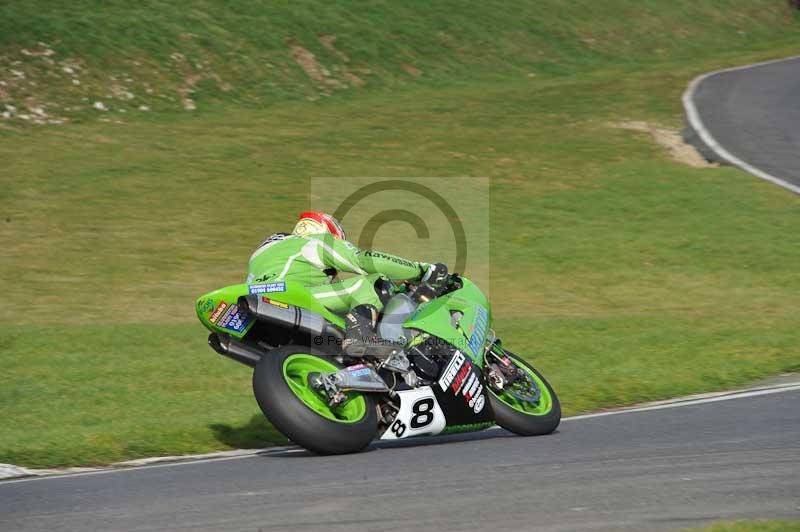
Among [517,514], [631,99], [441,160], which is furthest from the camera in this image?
[631,99]

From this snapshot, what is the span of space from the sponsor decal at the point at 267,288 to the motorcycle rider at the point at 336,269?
6.7 inches

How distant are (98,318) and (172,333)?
53.8 inches

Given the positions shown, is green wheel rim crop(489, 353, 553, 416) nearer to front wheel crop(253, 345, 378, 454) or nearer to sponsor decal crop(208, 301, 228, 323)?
front wheel crop(253, 345, 378, 454)

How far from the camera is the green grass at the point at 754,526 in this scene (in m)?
5.27

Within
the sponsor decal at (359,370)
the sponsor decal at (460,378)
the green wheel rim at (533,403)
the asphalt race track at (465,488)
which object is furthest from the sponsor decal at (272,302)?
the green wheel rim at (533,403)

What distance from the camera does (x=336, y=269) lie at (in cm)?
781

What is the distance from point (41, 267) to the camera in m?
15.5

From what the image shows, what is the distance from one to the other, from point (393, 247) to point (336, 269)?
9.47 metres

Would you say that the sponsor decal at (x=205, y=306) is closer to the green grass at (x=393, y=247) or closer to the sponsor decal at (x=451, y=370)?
the green grass at (x=393, y=247)

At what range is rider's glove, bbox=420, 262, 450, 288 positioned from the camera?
7949mm

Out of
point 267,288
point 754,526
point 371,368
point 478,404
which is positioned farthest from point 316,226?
point 754,526

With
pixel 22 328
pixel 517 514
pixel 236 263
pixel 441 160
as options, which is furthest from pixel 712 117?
pixel 517 514

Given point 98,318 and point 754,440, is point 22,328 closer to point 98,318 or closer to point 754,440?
point 98,318

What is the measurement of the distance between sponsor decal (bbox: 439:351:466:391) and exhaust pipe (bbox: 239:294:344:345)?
2.46 ft
